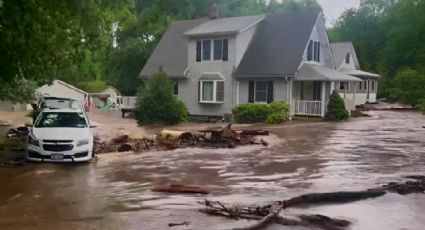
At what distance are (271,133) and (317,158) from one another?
8.43 metres

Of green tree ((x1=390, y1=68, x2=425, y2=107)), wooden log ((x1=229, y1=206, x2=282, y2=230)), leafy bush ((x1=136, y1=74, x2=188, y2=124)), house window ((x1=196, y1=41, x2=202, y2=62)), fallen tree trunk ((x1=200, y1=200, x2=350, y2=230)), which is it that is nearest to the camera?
wooden log ((x1=229, y1=206, x2=282, y2=230))

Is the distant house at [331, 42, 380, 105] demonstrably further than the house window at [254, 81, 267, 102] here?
Yes

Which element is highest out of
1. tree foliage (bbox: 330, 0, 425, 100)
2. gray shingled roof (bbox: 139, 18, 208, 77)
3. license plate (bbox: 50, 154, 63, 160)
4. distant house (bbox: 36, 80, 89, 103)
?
A: tree foliage (bbox: 330, 0, 425, 100)

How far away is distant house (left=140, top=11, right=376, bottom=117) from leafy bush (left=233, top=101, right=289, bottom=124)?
1.48m

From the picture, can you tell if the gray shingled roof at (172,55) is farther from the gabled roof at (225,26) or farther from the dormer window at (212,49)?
the gabled roof at (225,26)

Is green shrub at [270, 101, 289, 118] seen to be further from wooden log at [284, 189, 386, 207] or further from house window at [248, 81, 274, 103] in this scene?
wooden log at [284, 189, 386, 207]

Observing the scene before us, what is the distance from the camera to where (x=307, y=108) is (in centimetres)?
3538

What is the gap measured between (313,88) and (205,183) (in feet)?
84.5

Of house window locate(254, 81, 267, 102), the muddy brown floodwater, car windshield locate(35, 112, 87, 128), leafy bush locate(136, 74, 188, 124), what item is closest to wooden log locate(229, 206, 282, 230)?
the muddy brown floodwater

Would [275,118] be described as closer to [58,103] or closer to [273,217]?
[58,103]

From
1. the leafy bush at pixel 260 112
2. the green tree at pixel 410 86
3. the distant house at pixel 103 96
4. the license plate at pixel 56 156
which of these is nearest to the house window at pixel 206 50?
the leafy bush at pixel 260 112

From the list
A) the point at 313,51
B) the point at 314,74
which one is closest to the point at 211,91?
the point at 314,74

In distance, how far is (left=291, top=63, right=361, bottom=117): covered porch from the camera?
112 feet

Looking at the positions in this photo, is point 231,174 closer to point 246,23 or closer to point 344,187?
point 344,187
